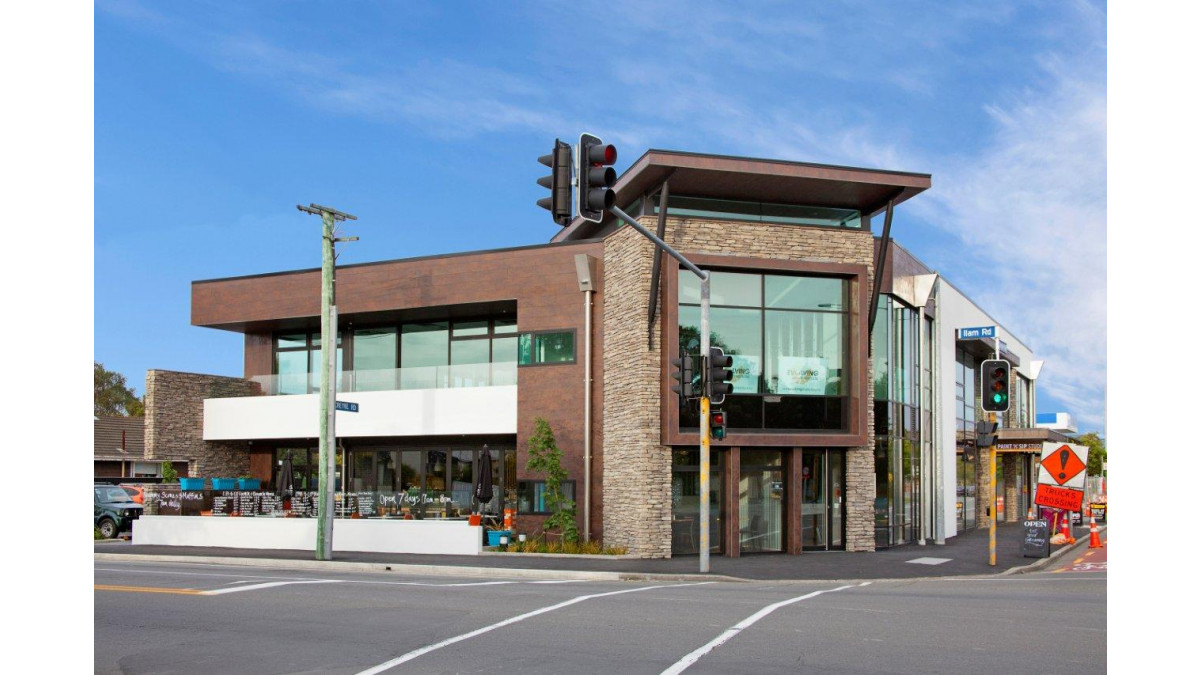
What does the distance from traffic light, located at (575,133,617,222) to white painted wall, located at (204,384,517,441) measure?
17.9 meters

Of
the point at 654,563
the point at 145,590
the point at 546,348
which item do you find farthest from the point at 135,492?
the point at 145,590

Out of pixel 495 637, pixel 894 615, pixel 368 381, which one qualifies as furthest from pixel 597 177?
pixel 368 381

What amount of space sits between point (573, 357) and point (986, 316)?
771 inches

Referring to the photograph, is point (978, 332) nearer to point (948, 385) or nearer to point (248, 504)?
point (948, 385)

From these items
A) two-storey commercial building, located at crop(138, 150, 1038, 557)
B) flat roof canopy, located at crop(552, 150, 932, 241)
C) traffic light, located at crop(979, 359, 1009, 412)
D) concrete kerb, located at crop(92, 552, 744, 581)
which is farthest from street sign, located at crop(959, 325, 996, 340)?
concrete kerb, located at crop(92, 552, 744, 581)

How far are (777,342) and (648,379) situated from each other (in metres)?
3.35

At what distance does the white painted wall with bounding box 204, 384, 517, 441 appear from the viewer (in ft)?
101

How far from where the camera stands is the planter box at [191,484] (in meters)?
32.1

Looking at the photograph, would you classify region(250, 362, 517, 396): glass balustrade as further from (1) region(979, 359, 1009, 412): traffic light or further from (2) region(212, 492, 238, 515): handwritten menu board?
(1) region(979, 359, 1009, 412): traffic light

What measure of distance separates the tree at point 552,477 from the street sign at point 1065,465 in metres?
12.4

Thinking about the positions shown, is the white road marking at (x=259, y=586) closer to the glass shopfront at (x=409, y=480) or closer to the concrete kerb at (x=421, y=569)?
the concrete kerb at (x=421, y=569)

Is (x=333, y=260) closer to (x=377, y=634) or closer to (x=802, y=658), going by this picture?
(x=377, y=634)

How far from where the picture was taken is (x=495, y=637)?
11.9 meters

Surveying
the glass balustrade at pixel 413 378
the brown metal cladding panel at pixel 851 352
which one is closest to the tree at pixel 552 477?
the glass balustrade at pixel 413 378
